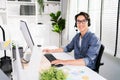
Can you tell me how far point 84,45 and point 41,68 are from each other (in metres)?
1.29

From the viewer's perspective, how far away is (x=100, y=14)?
3.03 meters

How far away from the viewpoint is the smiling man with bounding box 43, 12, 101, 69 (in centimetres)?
199

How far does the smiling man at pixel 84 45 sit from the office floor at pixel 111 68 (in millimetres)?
619

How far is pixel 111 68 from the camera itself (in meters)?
2.83

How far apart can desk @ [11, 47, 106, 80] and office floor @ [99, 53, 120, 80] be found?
81 cm

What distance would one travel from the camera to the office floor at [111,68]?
2663mm

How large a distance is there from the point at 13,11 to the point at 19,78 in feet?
13.3

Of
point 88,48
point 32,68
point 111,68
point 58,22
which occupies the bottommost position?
point 111,68

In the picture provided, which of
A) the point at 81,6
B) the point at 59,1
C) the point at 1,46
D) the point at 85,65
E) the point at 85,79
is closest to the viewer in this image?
the point at 1,46

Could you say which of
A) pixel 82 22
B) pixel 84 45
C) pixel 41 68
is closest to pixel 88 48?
Result: pixel 84 45

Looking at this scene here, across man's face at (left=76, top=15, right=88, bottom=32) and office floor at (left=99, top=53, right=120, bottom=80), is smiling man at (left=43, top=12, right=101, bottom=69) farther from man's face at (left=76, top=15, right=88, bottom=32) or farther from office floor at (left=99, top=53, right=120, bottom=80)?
office floor at (left=99, top=53, right=120, bottom=80)

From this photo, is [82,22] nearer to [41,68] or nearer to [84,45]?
[84,45]

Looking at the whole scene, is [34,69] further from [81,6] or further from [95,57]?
[81,6]

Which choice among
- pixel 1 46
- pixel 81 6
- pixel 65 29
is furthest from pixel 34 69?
pixel 65 29
